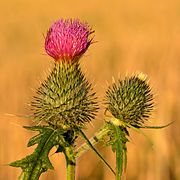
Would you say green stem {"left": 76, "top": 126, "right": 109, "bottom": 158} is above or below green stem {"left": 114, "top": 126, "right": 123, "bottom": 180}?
above

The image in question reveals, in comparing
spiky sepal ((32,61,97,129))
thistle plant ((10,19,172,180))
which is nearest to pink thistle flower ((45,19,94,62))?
thistle plant ((10,19,172,180))

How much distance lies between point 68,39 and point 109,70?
21.7ft

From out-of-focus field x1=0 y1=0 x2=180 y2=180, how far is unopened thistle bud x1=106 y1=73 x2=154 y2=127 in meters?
0.17

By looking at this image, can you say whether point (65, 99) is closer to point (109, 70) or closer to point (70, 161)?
point (70, 161)

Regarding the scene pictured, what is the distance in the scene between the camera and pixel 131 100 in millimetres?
4000

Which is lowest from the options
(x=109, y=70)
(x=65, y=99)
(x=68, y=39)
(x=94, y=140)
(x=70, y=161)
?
(x=70, y=161)

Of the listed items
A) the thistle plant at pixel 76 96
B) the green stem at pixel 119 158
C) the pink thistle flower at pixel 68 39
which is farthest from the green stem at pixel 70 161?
the pink thistle flower at pixel 68 39

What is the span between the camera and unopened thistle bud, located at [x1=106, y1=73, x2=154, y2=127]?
3.73 meters

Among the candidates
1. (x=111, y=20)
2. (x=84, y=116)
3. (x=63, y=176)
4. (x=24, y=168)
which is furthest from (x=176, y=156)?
(x=111, y=20)

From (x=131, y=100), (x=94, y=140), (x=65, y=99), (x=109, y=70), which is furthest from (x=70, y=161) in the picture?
(x=109, y=70)

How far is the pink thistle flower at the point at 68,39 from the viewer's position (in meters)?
3.81

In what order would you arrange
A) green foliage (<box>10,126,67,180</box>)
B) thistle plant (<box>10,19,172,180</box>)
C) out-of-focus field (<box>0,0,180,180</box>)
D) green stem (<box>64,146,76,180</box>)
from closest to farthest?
green foliage (<box>10,126,67,180</box>), green stem (<box>64,146,76,180</box>), thistle plant (<box>10,19,172,180</box>), out-of-focus field (<box>0,0,180,180</box>)

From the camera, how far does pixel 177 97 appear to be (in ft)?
27.6

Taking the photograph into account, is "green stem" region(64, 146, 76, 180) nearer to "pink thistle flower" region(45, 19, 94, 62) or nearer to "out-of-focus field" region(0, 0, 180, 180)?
"out-of-focus field" region(0, 0, 180, 180)
